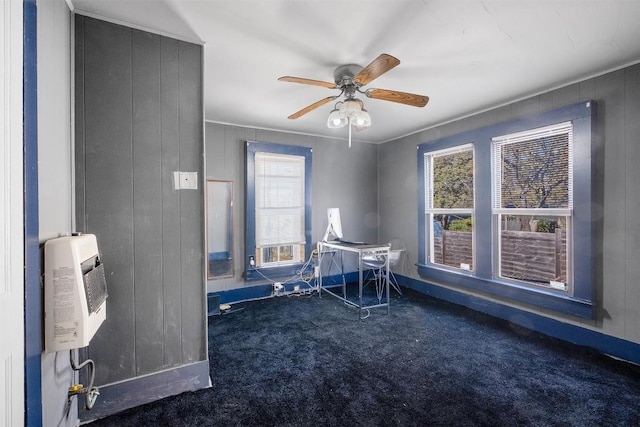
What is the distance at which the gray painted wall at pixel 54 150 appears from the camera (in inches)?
51.5

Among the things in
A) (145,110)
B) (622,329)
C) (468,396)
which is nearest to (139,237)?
(145,110)

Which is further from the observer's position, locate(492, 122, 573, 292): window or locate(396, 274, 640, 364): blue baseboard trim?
locate(492, 122, 573, 292): window

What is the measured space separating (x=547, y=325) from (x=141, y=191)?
392cm

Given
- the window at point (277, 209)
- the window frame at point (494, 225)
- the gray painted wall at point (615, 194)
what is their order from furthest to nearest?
the window at point (277, 209) → the window frame at point (494, 225) → the gray painted wall at point (615, 194)

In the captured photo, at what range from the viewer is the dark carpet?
72.2 inches

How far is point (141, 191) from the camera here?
197 cm

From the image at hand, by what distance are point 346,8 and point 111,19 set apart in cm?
150

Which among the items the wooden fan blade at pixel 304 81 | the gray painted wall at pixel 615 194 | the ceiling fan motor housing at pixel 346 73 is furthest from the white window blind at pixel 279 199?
the gray painted wall at pixel 615 194

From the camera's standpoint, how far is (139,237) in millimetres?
1963

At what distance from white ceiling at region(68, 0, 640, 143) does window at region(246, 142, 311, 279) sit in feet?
4.02

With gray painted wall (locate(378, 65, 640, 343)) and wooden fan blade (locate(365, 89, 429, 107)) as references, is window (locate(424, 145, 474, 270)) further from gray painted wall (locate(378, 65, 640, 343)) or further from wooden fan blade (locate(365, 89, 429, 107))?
wooden fan blade (locate(365, 89, 429, 107))

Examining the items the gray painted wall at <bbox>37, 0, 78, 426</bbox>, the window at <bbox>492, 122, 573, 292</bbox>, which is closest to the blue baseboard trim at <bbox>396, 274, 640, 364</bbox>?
the window at <bbox>492, 122, 573, 292</bbox>

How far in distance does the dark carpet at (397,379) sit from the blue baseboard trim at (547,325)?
0.11 meters

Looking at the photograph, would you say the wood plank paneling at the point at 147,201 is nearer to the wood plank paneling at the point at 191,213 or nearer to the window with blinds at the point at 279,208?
the wood plank paneling at the point at 191,213
